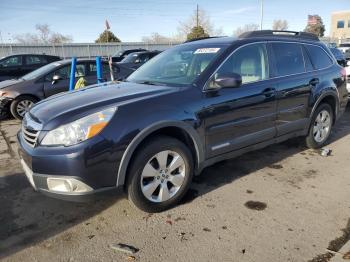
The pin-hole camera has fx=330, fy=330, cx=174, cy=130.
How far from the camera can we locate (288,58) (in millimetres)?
4531

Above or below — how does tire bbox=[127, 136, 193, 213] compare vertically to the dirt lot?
above

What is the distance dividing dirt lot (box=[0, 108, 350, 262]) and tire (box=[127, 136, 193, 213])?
16cm

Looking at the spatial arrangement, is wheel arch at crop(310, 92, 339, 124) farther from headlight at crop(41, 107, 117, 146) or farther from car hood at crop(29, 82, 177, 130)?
headlight at crop(41, 107, 117, 146)

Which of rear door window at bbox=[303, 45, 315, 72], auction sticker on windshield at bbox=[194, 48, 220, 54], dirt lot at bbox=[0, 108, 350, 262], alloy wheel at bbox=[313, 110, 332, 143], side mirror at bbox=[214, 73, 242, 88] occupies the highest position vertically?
auction sticker on windshield at bbox=[194, 48, 220, 54]

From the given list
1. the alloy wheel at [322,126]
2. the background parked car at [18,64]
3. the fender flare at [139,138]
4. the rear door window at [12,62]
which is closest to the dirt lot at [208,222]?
the fender flare at [139,138]

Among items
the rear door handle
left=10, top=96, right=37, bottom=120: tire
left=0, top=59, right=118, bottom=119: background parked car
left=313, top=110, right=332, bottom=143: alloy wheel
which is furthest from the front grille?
left=10, top=96, right=37, bottom=120: tire

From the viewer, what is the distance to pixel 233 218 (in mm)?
3305

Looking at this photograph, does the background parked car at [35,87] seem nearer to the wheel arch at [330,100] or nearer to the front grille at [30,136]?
the front grille at [30,136]

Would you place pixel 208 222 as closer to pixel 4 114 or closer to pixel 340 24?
pixel 4 114

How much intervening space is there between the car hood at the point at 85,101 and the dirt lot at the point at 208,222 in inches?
41.0

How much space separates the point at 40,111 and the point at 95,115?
742 millimetres

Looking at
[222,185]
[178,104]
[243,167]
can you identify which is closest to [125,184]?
[178,104]

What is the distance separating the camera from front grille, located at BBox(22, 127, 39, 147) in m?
3.02

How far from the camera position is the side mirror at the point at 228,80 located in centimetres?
345
